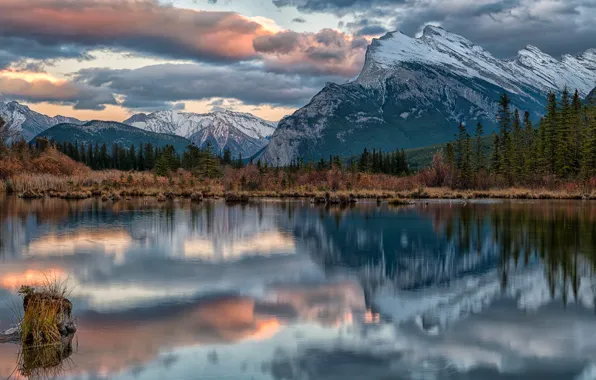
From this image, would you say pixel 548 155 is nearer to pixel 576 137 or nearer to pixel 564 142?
pixel 564 142

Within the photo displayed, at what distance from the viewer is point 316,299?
2106 centimetres

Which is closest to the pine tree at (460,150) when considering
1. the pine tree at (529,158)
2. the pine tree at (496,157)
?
the pine tree at (496,157)

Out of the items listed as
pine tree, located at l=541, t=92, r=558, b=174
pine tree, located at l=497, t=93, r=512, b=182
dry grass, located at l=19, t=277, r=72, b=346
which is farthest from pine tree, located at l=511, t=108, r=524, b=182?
dry grass, located at l=19, t=277, r=72, b=346

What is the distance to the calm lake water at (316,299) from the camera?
46.9 ft

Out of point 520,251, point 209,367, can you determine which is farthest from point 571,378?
point 520,251

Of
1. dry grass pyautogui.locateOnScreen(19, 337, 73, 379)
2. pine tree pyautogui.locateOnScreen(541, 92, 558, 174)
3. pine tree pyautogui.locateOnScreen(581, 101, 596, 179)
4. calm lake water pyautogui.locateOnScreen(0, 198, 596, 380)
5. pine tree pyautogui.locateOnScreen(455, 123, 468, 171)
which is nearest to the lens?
dry grass pyautogui.locateOnScreen(19, 337, 73, 379)

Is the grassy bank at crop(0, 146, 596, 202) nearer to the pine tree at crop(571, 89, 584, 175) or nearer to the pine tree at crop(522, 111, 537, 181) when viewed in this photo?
the pine tree at crop(522, 111, 537, 181)

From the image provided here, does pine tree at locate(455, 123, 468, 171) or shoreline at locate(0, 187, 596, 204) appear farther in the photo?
pine tree at locate(455, 123, 468, 171)

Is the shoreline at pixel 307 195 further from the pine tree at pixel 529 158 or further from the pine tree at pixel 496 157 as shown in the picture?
the pine tree at pixel 496 157

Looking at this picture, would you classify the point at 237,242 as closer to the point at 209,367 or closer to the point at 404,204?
the point at 209,367

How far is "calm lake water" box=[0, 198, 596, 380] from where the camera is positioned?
1430cm

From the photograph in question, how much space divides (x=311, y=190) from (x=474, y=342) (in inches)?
2878

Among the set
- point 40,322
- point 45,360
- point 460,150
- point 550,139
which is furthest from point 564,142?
point 45,360

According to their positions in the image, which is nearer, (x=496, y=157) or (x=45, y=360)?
(x=45, y=360)
